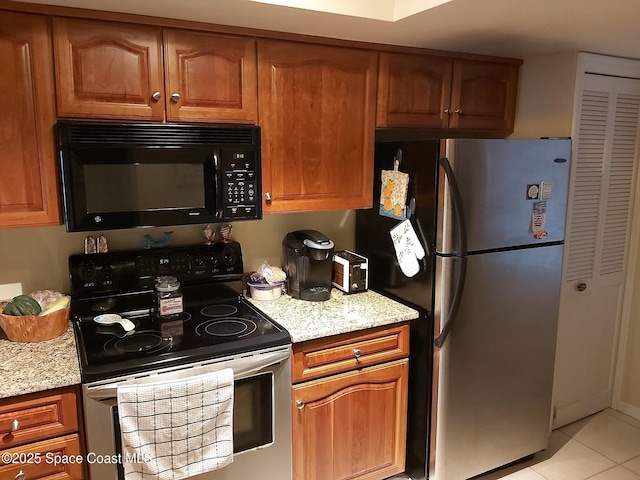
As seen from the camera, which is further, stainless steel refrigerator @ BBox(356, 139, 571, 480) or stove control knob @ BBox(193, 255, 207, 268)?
stove control knob @ BBox(193, 255, 207, 268)

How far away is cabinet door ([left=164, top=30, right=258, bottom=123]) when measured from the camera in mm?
1826

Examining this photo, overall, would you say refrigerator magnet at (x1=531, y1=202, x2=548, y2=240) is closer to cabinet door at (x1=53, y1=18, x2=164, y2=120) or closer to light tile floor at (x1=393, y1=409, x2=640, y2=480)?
light tile floor at (x1=393, y1=409, x2=640, y2=480)

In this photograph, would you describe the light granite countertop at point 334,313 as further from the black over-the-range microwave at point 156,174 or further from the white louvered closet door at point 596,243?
the white louvered closet door at point 596,243

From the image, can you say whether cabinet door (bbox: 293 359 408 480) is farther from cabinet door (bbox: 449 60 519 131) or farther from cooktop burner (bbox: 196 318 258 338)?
cabinet door (bbox: 449 60 519 131)

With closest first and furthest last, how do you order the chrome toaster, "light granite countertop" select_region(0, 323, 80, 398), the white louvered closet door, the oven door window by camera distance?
"light granite countertop" select_region(0, 323, 80, 398) → the oven door window → the chrome toaster → the white louvered closet door

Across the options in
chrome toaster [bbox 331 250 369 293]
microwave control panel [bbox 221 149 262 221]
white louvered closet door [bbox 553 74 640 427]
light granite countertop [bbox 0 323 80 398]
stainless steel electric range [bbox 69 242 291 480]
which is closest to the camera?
light granite countertop [bbox 0 323 80 398]

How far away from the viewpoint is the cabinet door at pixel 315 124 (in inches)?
78.7

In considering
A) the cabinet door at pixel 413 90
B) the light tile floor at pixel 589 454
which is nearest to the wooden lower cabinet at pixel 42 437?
the cabinet door at pixel 413 90

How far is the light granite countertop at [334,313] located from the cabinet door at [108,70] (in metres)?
0.91

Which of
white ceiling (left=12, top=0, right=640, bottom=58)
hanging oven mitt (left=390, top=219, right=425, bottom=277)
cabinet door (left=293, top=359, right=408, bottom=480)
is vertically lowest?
cabinet door (left=293, top=359, right=408, bottom=480)

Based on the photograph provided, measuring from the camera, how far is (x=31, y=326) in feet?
5.77

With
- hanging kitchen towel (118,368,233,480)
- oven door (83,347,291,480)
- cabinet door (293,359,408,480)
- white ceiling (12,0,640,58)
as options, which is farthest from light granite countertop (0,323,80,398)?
white ceiling (12,0,640,58)

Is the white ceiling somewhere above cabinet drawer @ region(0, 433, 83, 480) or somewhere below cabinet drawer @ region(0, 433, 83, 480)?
above

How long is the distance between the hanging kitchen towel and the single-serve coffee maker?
0.64m
